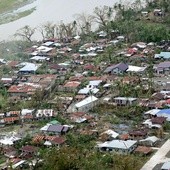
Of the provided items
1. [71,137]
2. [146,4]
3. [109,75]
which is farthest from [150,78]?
[146,4]

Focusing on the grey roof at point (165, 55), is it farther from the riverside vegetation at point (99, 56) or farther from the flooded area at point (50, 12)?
the flooded area at point (50, 12)

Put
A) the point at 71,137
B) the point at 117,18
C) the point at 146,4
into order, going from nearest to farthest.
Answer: the point at 71,137 < the point at 117,18 < the point at 146,4

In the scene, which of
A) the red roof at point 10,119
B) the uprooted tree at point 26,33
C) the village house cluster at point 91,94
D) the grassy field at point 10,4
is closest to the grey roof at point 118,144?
the village house cluster at point 91,94

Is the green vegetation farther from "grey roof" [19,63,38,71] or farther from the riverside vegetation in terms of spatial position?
"grey roof" [19,63,38,71]

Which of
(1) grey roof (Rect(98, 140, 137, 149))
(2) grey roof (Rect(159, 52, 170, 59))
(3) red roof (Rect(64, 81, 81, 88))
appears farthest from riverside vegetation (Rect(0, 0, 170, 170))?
(3) red roof (Rect(64, 81, 81, 88))

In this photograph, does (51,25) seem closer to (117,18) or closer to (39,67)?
(117,18)

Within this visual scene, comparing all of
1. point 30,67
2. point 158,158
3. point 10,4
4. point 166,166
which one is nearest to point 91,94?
point 30,67

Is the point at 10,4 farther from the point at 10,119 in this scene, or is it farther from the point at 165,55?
the point at 10,119
